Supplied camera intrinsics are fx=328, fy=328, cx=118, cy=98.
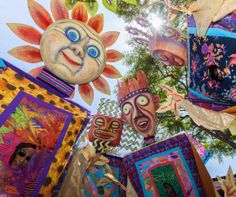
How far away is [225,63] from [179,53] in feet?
2.44

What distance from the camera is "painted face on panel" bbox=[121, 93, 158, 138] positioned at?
4637 mm

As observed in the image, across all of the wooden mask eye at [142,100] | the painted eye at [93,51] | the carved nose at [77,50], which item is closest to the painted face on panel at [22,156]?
the carved nose at [77,50]

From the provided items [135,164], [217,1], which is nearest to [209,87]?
[217,1]

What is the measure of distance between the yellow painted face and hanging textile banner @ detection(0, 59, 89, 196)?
1.46 ft

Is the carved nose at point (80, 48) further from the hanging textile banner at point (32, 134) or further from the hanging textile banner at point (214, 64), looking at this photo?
the hanging textile banner at point (214, 64)

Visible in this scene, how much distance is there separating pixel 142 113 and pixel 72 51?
1336mm

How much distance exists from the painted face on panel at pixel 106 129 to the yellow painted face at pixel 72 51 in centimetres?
90

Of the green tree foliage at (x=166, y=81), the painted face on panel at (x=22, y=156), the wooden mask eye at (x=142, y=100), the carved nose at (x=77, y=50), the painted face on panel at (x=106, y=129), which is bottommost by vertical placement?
the painted face on panel at (x=22, y=156)

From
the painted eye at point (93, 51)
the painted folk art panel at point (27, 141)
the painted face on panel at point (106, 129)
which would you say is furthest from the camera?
the painted face on panel at point (106, 129)

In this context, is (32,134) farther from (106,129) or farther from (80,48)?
(106,129)

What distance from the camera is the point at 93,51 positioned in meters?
4.41

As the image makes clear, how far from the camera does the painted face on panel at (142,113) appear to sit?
4637 mm

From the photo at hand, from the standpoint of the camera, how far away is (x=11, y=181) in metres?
3.34

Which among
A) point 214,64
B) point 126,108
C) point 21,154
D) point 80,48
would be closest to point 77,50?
point 80,48
